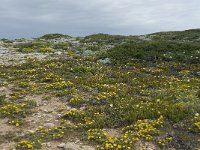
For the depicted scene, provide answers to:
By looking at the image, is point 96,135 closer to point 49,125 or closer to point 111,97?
point 49,125

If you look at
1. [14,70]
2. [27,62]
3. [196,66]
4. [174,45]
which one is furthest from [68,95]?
[174,45]

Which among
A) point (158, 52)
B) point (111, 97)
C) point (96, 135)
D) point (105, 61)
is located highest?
point (158, 52)

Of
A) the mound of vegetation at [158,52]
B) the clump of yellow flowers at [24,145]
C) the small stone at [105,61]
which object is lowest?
the clump of yellow flowers at [24,145]

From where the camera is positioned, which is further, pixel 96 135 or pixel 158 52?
pixel 158 52

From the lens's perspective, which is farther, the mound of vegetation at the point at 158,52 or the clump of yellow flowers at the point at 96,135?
the mound of vegetation at the point at 158,52

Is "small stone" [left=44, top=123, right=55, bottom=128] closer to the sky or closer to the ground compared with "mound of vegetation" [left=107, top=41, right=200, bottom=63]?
closer to the ground

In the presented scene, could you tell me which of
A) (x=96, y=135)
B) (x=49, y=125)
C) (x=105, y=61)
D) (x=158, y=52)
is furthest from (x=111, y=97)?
(x=158, y=52)

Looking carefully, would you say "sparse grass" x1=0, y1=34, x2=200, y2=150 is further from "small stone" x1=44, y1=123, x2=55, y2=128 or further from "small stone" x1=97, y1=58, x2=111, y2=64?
"small stone" x1=97, y1=58, x2=111, y2=64

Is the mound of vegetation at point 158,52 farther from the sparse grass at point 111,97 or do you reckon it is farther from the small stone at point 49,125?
the small stone at point 49,125

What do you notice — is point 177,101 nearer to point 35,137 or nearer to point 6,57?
point 35,137

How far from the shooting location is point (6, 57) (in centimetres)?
2672

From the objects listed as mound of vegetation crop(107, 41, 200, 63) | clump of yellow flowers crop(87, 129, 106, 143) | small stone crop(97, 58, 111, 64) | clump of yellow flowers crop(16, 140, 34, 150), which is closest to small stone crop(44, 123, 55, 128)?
clump of yellow flowers crop(87, 129, 106, 143)

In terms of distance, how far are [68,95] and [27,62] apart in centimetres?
813

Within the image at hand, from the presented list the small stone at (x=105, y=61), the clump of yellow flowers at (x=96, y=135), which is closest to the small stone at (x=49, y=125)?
the clump of yellow flowers at (x=96, y=135)
